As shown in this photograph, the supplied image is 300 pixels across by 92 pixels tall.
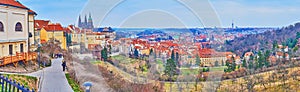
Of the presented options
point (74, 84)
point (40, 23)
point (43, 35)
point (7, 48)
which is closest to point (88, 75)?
point (74, 84)

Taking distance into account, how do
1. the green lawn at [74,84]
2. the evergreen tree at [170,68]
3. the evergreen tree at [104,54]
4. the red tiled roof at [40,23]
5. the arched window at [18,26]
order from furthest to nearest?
the evergreen tree at [170,68] < the red tiled roof at [40,23] < the evergreen tree at [104,54] < the arched window at [18,26] < the green lawn at [74,84]

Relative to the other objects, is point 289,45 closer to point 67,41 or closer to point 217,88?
point 217,88

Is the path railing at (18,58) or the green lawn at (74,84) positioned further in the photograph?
the path railing at (18,58)

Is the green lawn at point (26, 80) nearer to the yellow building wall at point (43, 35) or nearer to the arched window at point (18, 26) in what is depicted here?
the arched window at point (18, 26)

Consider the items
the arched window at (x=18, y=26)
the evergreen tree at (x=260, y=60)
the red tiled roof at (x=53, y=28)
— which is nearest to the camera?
the arched window at (x=18, y=26)

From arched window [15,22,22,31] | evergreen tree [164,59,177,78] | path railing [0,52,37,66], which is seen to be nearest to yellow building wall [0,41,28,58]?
path railing [0,52,37,66]

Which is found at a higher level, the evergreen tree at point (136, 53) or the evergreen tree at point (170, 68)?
the evergreen tree at point (136, 53)

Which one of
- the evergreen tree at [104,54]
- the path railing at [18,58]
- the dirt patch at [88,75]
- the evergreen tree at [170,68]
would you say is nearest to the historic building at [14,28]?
the path railing at [18,58]

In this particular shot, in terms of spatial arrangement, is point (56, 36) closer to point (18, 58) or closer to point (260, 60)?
point (18, 58)
